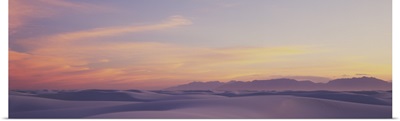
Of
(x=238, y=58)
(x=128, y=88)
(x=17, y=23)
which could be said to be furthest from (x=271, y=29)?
(x=17, y=23)

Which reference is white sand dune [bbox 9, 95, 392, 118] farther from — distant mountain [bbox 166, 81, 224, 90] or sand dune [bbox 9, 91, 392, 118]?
distant mountain [bbox 166, 81, 224, 90]

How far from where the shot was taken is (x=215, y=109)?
20.9ft

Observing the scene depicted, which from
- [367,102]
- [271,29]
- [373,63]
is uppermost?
[271,29]

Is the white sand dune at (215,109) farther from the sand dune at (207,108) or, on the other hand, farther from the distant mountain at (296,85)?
the distant mountain at (296,85)

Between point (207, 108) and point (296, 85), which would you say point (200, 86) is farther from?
point (296, 85)

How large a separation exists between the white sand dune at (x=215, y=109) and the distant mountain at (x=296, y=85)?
0.30 metres

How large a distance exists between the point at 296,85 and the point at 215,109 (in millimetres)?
1286

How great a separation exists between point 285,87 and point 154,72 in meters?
1.65

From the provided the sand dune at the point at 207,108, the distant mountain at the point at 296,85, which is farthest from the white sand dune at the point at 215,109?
the distant mountain at the point at 296,85

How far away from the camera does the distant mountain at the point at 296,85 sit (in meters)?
7.07

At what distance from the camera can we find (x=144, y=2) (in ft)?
23.9

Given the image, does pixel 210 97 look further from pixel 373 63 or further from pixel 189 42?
pixel 373 63

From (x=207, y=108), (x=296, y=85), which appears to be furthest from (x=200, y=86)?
(x=296, y=85)

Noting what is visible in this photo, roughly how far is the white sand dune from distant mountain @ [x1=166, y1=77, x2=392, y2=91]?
30cm
